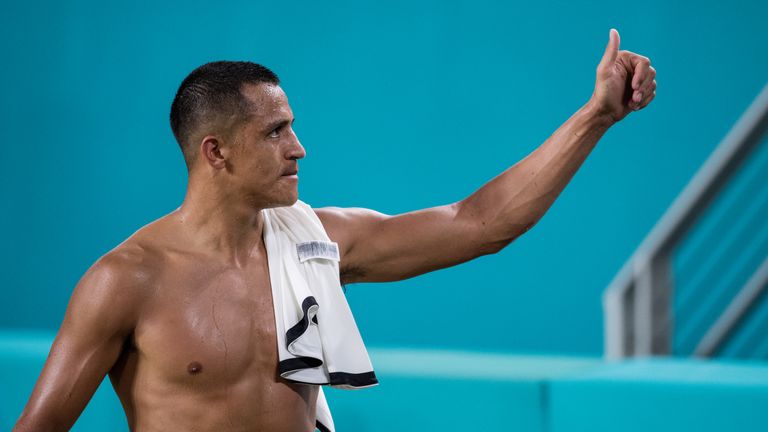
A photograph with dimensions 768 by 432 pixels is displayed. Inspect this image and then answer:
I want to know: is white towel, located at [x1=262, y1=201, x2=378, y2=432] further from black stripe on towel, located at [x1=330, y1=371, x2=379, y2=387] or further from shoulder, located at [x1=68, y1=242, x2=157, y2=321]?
shoulder, located at [x1=68, y1=242, x2=157, y2=321]

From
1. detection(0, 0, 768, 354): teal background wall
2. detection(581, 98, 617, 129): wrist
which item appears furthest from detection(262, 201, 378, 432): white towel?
detection(0, 0, 768, 354): teal background wall

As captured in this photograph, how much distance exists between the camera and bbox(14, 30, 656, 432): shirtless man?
1652 millimetres

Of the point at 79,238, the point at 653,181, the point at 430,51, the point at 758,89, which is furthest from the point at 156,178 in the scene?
the point at 758,89

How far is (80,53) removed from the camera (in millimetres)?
4129

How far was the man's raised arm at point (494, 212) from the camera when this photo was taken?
170cm

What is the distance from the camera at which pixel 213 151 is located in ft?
5.71

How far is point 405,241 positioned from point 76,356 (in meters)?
0.58

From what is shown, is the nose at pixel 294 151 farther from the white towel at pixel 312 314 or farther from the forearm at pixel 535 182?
the forearm at pixel 535 182

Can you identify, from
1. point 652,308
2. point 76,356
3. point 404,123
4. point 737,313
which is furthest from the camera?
point 404,123

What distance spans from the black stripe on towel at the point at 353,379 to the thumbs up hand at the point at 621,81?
0.57 m

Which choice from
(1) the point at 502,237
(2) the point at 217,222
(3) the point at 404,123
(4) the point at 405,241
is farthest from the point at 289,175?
(3) the point at 404,123

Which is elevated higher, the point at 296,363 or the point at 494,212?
the point at 494,212

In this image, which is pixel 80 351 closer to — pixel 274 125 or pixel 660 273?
pixel 274 125

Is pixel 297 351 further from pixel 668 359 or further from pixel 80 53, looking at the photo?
pixel 80 53
